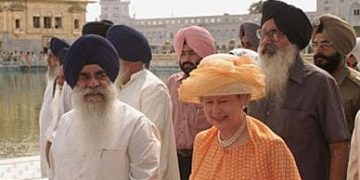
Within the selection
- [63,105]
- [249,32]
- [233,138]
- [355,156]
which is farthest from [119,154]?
[249,32]

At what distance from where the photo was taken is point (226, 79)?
6.30 feet

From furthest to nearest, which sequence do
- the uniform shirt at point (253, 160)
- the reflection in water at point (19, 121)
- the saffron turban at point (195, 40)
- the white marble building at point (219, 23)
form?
1. the white marble building at point (219, 23)
2. the reflection in water at point (19, 121)
3. the saffron turban at point (195, 40)
4. the uniform shirt at point (253, 160)

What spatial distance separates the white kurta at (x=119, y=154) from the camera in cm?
229

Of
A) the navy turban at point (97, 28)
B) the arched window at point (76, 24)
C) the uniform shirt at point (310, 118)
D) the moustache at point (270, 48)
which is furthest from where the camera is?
the arched window at point (76, 24)

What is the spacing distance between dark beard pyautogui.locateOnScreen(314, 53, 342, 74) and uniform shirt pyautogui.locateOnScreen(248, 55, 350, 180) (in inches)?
16.3

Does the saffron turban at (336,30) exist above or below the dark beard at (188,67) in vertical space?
above

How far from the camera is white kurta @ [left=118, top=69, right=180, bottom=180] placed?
284cm

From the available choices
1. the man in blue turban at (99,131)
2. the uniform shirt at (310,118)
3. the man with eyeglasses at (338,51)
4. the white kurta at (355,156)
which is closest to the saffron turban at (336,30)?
the man with eyeglasses at (338,51)

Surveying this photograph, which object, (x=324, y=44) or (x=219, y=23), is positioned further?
(x=219, y=23)

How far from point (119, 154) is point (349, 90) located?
120 cm

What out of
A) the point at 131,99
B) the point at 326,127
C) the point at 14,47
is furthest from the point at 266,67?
the point at 14,47

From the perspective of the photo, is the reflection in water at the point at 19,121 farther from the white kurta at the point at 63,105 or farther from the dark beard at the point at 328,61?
the dark beard at the point at 328,61

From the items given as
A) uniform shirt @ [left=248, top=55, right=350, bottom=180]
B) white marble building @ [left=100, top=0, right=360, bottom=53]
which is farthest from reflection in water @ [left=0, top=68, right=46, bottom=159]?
white marble building @ [left=100, top=0, right=360, bottom=53]

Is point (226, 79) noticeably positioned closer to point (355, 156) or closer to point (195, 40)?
point (355, 156)
